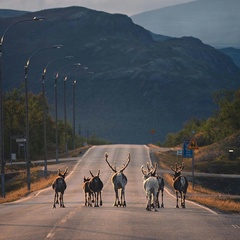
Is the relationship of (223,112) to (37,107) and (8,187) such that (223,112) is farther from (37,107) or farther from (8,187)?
(8,187)

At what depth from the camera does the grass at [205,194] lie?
36.6 m

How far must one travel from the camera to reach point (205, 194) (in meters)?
Result: 54.7

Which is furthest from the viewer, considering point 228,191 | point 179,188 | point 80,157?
point 80,157

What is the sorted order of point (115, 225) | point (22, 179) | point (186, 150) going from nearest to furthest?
point (115, 225) < point (186, 150) < point (22, 179)

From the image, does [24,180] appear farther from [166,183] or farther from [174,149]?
[174,149]

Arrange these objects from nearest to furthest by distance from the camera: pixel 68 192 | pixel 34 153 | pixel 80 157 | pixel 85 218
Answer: pixel 85 218, pixel 68 192, pixel 80 157, pixel 34 153

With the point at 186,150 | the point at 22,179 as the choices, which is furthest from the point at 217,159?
the point at 186,150

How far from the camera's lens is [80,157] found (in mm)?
96188

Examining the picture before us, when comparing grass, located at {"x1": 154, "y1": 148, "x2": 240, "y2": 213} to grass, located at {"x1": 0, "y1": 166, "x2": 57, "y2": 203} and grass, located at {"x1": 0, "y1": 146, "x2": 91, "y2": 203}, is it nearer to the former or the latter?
grass, located at {"x1": 0, "y1": 146, "x2": 91, "y2": 203}

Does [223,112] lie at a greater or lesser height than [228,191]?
greater

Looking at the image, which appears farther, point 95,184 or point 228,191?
point 228,191

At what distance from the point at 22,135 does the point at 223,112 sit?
2411 cm

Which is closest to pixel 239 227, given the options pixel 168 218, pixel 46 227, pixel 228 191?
pixel 168 218

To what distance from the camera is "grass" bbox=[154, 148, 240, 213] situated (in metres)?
36.6
